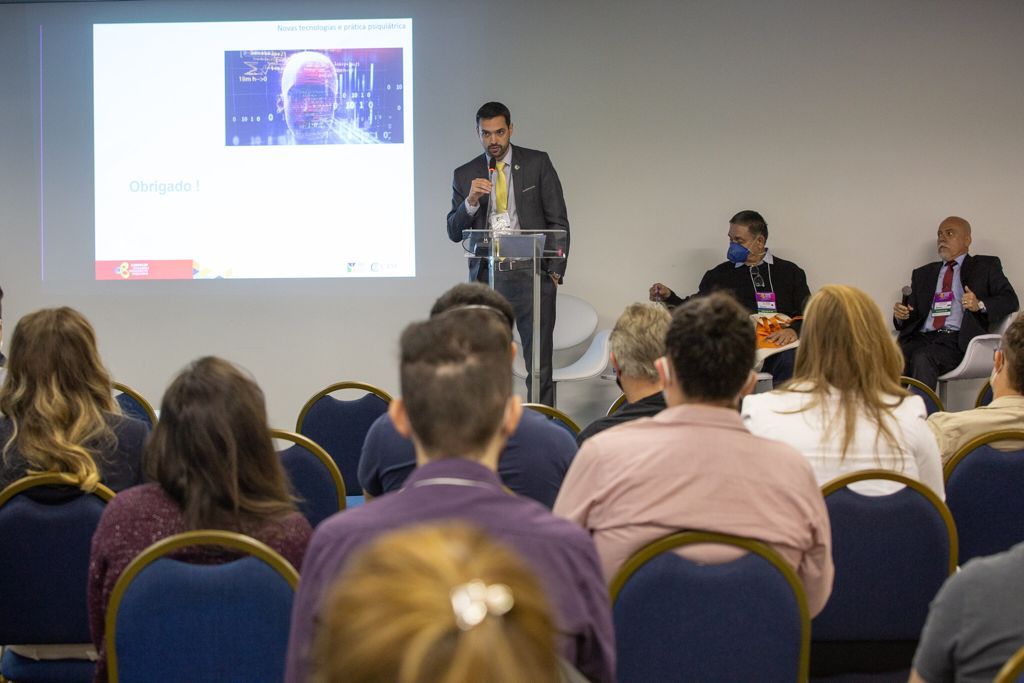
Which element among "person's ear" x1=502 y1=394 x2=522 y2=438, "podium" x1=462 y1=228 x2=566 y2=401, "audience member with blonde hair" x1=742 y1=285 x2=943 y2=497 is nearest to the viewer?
"person's ear" x1=502 y1=394 x2=522 y2=438

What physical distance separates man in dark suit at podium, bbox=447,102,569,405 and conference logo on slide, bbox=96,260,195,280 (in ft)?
6.86

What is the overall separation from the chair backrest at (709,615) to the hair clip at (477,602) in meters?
0.98

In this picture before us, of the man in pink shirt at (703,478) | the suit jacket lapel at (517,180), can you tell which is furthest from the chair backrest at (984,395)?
the man in pink shirt at (703,478)

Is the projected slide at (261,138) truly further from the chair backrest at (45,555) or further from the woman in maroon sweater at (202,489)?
the woman in maroon sweater at (202,489)

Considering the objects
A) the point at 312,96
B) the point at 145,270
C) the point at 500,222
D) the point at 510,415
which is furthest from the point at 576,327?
the point at 510,415

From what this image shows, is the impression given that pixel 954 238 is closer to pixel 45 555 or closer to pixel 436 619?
pixel 45 555

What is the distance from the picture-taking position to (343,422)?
3711 mm

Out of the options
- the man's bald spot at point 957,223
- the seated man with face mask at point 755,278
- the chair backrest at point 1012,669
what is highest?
the man's bald spot at point 957,223

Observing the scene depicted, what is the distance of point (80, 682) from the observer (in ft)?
7.84

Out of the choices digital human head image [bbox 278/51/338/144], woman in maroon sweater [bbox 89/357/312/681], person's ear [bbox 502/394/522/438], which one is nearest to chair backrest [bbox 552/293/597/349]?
digital human head image [bbox 278/51/338/144]

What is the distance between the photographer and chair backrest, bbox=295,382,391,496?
368 centimetres

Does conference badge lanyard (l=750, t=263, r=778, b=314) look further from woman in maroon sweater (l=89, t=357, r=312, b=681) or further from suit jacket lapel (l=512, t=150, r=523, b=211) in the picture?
woman in maroon sweater (l=89, t=357, r=312, b=681)

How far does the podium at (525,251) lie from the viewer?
4.73 metres

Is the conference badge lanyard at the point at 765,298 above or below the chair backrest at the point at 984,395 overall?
above
